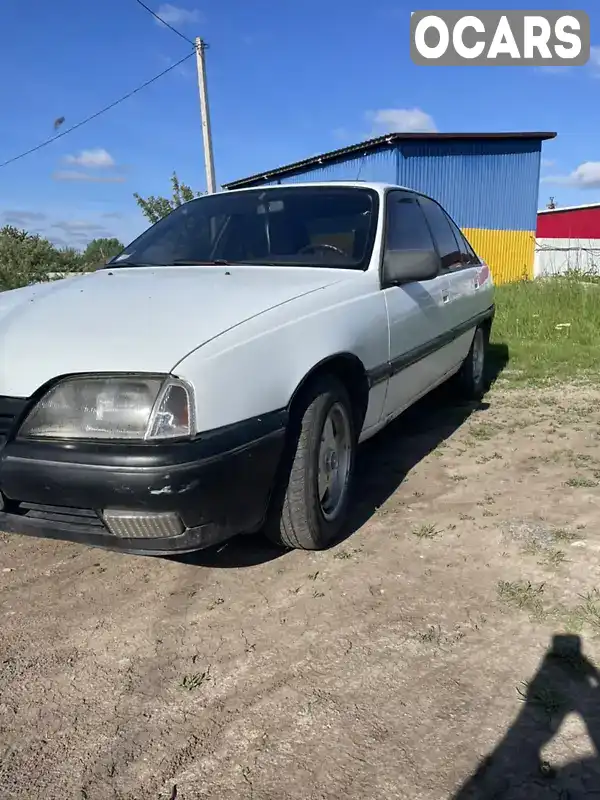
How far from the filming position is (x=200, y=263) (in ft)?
10.8

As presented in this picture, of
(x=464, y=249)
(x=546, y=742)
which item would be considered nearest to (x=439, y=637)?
(x=546, y=742)

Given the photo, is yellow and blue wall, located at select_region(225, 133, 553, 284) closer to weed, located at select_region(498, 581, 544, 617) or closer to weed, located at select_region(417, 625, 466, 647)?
weed, located at select_region(498, 581, 544, 617)

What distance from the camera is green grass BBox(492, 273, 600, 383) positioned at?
679cm

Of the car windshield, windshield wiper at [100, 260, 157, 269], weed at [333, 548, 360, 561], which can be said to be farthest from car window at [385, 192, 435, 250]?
weed at [333, 548, 360, 561]

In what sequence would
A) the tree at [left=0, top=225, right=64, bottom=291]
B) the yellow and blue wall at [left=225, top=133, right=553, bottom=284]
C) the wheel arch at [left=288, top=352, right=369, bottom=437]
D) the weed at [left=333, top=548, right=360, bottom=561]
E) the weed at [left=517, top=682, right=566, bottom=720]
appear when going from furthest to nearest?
the yellow and blue wall at [left=225, top=133, right=553, bottom=284]
the tree at [left=0, top=225, right=64, bottom=291]
the weed at [left=333, top=548, right=360, bottom=561]
the wheel arch at [left=288, top=352, right=369, bottom=437]
the weed at [left=517, top=682, right=566, bottom=720]

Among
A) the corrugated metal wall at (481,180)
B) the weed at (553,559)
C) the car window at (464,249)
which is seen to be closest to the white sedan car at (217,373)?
the weed at (553,559)

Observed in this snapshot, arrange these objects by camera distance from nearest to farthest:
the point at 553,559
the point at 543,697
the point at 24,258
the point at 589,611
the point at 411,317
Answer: the point at 543,697
the point at 589,611
the point at 553,559
the point at 411,317
the point at 24,258

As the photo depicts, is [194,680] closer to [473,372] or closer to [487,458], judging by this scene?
[487,458]

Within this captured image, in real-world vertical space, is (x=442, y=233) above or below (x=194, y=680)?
above

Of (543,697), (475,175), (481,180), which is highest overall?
(475,175)

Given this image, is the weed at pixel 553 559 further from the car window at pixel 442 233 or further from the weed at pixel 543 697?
the car window at pixel 442 233

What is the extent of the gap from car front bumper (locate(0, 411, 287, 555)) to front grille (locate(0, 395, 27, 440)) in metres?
0.05

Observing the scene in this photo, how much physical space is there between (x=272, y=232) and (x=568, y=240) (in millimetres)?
24859

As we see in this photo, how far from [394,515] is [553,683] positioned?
51.3 inches
